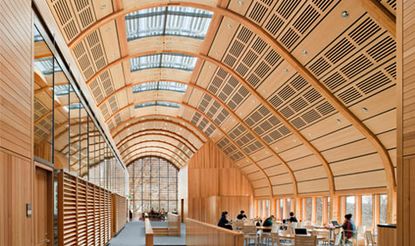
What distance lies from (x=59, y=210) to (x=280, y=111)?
13.7m

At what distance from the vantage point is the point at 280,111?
20188 millimetres

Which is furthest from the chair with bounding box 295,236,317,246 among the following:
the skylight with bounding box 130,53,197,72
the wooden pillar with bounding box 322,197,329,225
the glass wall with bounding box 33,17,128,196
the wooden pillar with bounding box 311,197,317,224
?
the wooden pillar with bounding box 311,197,317,224

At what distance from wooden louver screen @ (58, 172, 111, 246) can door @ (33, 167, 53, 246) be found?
0.46m

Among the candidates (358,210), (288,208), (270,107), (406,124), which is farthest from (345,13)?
(288,208)

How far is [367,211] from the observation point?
62.8 feet

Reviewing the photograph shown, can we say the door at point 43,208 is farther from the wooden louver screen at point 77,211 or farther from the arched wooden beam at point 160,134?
the arched wooden beam at point 160,134

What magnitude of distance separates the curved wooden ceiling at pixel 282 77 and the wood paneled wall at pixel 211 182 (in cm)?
505

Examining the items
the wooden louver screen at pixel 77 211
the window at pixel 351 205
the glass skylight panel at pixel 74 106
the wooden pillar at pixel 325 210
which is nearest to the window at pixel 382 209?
the window at pixel 351 205

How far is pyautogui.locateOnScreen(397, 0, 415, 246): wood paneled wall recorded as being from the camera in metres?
5.19

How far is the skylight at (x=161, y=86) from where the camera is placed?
26045mm

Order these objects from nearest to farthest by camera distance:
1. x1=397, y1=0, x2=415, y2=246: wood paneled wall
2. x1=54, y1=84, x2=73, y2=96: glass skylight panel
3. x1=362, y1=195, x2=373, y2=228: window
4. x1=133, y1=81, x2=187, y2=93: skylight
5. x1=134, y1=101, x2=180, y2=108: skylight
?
x1=397, y1=0, x2=415, y2=246: wood paneled wall → x1=54, y1=84, x2=73, y2=96: glass skylight panel → x1=362, y1=195, x2=373, y2=228: window → x1=133, y1=81, x2=187, y2=93: skylight → x1=134, y1=101, x2=180, y2=108: skylight

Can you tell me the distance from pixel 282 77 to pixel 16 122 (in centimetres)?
1297

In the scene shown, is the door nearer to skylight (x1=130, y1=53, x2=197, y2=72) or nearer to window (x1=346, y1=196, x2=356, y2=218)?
skylight (x1=130, y1=53, x2=197, y2=72)

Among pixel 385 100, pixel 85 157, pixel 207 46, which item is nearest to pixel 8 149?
pixel 85 157
